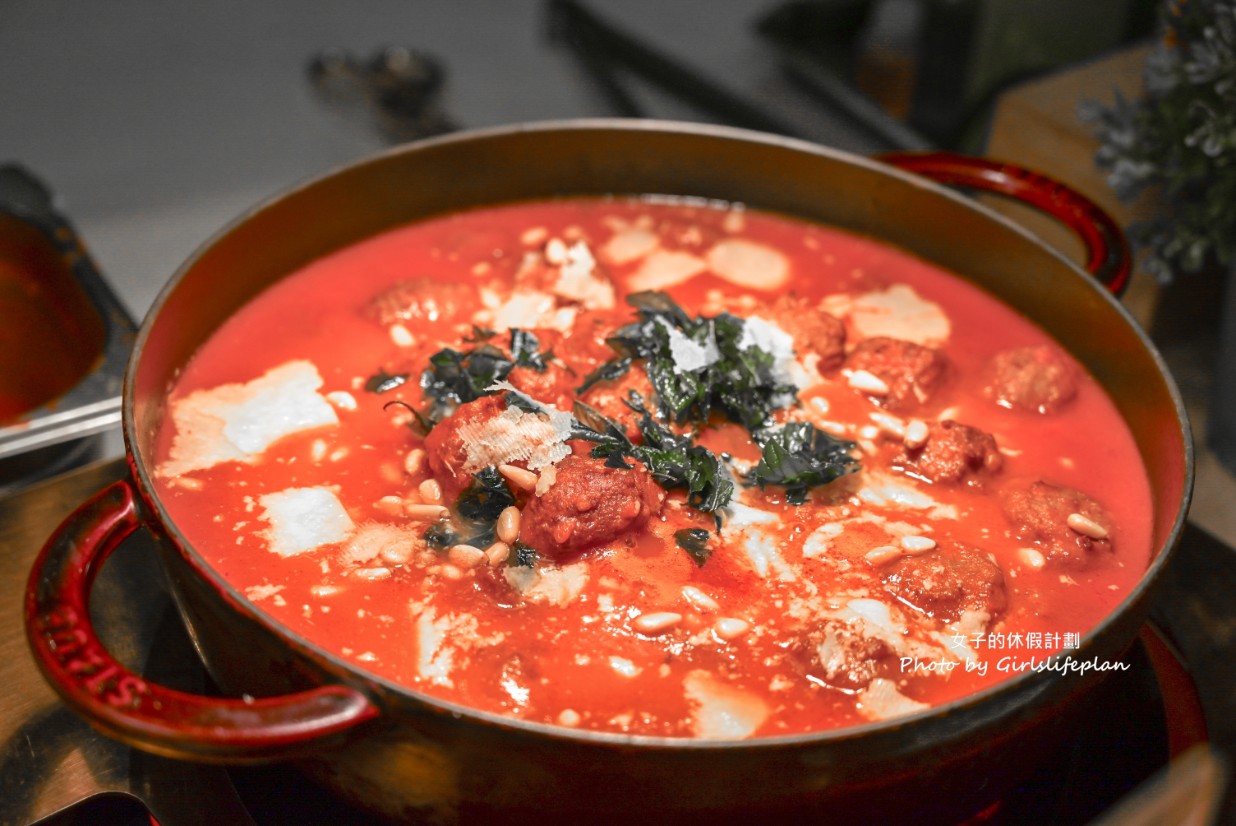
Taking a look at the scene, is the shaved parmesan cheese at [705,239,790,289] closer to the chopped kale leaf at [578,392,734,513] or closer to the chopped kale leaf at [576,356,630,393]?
the chopped kale leaf at [576,356,630,393]

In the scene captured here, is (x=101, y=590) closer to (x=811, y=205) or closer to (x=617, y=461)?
(x=617, y=461)

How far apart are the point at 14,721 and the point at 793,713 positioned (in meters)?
1.29

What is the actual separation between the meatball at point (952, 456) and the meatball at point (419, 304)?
1027 mm

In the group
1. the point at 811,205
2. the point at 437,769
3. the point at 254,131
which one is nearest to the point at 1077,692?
the point at 437,769

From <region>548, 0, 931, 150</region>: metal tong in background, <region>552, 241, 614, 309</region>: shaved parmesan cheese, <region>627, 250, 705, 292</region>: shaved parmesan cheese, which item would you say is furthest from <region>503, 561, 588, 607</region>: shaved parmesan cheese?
<region>548, 0, 931, 150</region>: metal tong in background

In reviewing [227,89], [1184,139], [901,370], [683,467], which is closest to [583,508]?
[683,467]

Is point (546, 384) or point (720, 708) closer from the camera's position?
point (720, 708)

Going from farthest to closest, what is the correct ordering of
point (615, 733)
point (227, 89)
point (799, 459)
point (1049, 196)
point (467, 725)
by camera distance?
1. point (227, 89)
2. point (1049, 196)
3. point (799, 459)
4. point (615, 733)
5. point (467, 725)

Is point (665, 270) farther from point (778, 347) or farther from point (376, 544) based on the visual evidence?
point (376, 544)

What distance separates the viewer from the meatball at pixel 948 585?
5.78 feet

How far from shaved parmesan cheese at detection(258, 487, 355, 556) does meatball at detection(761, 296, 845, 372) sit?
997mm

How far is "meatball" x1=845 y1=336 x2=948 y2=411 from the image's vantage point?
2.23m

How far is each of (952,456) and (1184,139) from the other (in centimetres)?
121

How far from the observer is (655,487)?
1896 mm
